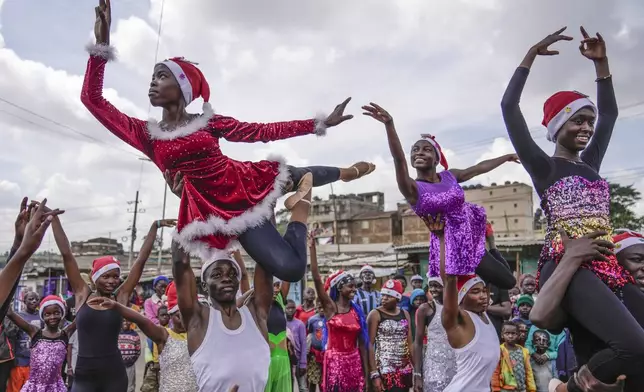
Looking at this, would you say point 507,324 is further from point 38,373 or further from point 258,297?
point 38,373

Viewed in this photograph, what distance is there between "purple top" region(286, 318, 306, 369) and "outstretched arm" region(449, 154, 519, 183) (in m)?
4.61

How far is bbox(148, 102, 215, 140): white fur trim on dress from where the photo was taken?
3870mm

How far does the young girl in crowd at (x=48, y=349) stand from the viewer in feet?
21.7

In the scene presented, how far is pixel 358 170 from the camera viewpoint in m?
4.52

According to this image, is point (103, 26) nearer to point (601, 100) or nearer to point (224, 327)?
point (224, 327)

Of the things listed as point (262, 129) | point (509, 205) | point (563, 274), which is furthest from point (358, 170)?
point (509, 205)

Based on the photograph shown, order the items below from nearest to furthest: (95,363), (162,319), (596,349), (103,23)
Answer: (596,349) < (103,23) < (95,363) < (162,319)

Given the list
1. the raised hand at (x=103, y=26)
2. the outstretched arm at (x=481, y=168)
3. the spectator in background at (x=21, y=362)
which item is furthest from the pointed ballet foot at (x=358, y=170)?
the spectator in background at (x=21, y=362)

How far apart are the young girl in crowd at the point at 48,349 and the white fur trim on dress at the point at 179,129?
13.3 feet

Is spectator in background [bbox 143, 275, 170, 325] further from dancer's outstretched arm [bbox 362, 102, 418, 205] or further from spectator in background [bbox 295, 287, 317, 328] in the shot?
dancer's outstretched arm [bbox 362, 102, 418, 205]

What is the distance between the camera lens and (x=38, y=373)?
6.61 m

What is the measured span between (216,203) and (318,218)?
60.4 m

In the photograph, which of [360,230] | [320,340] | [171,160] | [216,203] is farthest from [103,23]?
[360,230]

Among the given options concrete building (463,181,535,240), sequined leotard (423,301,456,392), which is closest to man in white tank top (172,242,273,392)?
sequined leotard (423,301,456,392)
